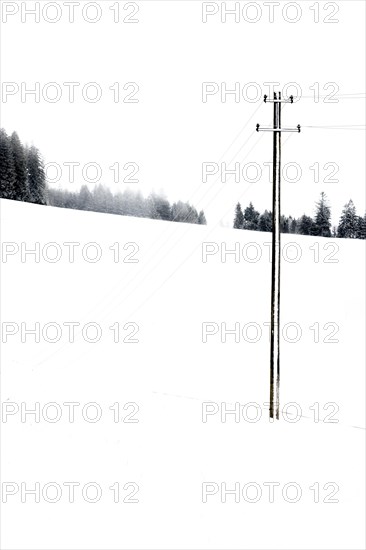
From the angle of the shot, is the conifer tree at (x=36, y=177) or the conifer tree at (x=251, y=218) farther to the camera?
the conifer tree at (x=36, y=177)

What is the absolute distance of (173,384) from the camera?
2000cm

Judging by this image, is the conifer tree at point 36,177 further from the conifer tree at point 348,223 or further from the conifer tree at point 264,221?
the conifer tree at point 348,223

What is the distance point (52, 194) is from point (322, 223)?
20.0 m

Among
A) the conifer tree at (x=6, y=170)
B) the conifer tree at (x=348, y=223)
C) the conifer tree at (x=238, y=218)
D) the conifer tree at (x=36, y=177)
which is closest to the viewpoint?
the conifer tree at (x=348, y=223)

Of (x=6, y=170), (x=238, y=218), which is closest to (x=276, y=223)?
(x=238, y=218)

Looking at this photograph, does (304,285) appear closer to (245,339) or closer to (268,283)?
(268,283)

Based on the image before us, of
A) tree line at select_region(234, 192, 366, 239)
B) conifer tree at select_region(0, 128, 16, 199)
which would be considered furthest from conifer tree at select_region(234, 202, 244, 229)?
conifer tree at select_region(0, 128, 16, 199)

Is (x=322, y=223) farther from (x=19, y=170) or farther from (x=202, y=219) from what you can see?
(x=19, y=170)

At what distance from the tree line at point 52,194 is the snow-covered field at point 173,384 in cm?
80

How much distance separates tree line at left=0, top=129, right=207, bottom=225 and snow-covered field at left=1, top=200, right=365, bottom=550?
0.80 meters

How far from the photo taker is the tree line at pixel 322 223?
3148cm

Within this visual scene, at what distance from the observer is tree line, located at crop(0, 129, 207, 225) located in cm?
3681

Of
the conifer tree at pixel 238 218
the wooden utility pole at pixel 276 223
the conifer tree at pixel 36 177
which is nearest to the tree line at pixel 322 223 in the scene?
the conifer tree at pixel 238 218

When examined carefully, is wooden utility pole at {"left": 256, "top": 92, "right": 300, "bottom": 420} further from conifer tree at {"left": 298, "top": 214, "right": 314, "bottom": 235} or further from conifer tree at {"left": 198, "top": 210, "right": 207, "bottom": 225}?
conifer tree at {"left": 198, "top": 210, "right": 207, "bottom": 225}
